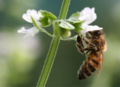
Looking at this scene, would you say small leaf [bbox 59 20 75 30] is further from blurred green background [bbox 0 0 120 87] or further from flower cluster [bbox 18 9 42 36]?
blurred green background [bbox 0 0 120 87]

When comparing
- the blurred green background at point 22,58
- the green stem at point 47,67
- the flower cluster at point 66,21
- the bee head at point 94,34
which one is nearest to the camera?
the green stem at point 47,67

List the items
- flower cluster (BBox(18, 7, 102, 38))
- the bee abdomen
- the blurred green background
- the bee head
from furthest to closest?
the blurred green background → the bee head → the bee abdomen → flower cluster (BBox(18, 7, 102, 38))

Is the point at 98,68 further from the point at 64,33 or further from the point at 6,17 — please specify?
the point at 6,17

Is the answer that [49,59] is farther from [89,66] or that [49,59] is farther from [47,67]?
[89,66]

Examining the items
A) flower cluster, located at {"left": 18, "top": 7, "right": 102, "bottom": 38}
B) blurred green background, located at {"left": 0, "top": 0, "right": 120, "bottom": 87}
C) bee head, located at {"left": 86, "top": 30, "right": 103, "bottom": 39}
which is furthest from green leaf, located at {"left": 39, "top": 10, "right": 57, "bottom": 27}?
blurred green background, located at {"left": 0, "top": 0, "right": 120, "bottom": 87}

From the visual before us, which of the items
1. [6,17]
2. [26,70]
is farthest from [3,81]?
[6,17]

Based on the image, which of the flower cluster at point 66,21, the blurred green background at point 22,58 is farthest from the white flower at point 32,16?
the blurred green background at point 22,58

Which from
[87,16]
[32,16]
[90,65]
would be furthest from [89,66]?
[32,16]

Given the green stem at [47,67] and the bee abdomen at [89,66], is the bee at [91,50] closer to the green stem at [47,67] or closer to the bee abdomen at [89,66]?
the bee abdomen at [89,66]
